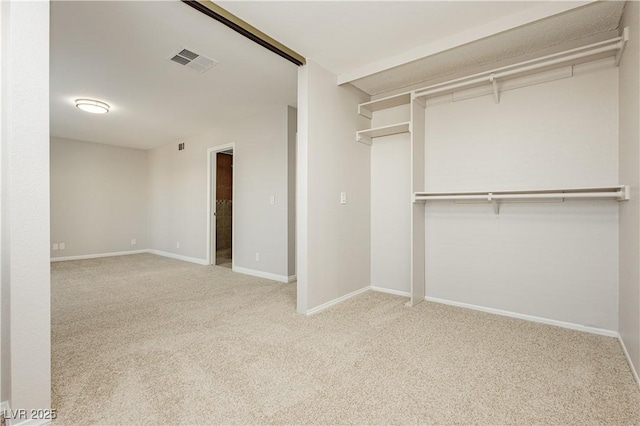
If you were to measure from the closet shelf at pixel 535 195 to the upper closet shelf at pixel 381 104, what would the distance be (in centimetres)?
106

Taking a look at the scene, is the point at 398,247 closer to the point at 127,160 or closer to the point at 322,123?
the point at 322,123

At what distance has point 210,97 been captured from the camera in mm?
3916

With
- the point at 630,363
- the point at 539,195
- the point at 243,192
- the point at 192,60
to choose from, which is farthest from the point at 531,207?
the point at 243,192

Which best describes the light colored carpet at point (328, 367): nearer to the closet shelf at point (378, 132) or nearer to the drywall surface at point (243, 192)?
the drywall surface at point (243, 192)

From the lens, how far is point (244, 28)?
2.32 meters

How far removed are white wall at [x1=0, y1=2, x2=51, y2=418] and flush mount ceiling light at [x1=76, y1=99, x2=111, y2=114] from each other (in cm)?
312

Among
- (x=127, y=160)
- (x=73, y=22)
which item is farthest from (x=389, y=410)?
(x=127, y=160)

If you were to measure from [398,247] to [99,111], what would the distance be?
440cm

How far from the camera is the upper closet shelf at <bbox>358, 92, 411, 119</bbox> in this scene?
3.27 m

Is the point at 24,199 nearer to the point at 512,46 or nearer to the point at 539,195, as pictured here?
the point at 539,195

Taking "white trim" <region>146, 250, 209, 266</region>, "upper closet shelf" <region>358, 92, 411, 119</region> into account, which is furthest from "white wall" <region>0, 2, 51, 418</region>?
"white trim" <region>146, 250, 209, 266</region>

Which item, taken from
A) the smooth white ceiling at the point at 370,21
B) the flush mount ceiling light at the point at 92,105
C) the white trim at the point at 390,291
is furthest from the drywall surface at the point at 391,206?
the flush mount ceiling light at the point at 92,105

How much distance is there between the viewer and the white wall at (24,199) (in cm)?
134

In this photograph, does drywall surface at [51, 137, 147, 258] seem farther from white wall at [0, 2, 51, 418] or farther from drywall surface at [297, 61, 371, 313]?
white wall at [0, 2, 51, 418]
